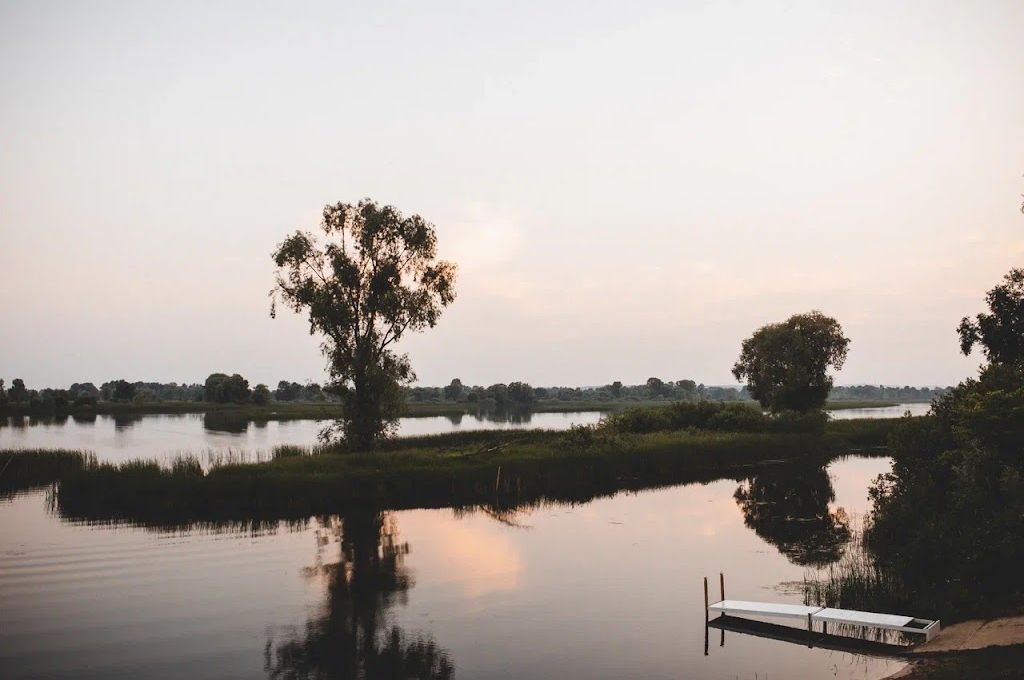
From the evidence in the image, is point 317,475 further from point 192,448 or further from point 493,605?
point 192,448

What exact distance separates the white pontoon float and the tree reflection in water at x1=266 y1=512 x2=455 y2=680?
854 centimetres

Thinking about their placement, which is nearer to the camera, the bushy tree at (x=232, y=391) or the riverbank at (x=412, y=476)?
the riverbank at (x=412, y=476)

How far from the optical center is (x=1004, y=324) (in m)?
41.3

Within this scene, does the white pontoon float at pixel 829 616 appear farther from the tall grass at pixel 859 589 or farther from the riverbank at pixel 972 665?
the riverbank at pixel 972 665

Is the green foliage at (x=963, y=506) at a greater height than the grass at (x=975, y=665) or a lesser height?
greater

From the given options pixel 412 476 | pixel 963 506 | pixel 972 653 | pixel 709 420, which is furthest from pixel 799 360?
pixel 972 653

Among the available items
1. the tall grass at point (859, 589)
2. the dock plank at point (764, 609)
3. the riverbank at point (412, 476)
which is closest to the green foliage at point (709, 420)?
the riverbank at point (412, 476)

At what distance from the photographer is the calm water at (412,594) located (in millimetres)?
18953

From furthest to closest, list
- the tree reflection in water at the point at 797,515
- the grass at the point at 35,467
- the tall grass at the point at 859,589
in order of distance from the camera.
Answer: the grass at the point at 35,467 → the tree reflection in water at the point at 797,515 → the tall grass at the point at 859,589

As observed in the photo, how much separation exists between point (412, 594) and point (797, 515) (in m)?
24.2

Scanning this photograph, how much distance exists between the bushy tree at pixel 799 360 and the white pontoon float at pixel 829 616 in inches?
2825

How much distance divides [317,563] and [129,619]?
770 centimetres

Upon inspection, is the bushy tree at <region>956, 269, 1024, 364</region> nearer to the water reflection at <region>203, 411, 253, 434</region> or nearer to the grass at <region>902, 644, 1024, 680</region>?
the grass at <region>902, 644, 1024, 680</region>

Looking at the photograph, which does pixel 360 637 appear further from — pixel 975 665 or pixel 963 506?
pixel 963 506
